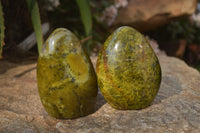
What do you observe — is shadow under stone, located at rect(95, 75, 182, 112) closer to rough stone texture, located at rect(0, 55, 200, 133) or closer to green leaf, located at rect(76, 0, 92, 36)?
rough stone texture, located at rect(0, 55, 200, 133)

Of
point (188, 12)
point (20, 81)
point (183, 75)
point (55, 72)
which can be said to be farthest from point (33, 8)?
point (188, 12)

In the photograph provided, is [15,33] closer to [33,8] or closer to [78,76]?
[33,8]

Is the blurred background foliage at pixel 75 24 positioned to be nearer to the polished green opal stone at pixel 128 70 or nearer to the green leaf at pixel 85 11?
the green leaf at pixel 85 11

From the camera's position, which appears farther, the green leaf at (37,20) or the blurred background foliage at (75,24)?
the blurred background foliage at (75,24)

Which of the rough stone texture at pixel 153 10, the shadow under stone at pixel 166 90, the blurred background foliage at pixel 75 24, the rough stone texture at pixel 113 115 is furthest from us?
the rough stone texture at pixel 153 10

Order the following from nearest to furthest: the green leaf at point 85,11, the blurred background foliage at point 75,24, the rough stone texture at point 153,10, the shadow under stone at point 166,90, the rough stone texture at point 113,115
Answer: the rough stone texture at point 113,115 → the shadow under stone at point 166,90 → the green leaf at point 85,11 → the blurred background foliage at point 75,24 → the rough stone texture at point 153,10

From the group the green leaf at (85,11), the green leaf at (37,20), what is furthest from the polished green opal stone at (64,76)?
the green leaf at (85,11)

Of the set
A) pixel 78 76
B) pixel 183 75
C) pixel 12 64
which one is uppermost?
pixel 78 76

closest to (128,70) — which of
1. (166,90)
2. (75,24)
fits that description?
(166,90)
